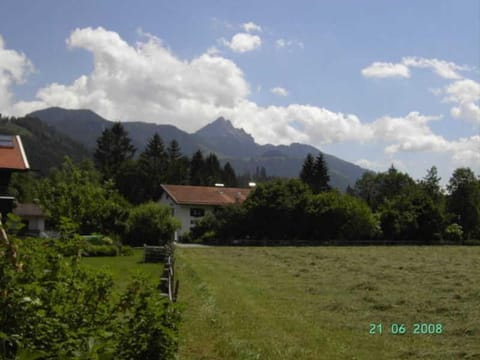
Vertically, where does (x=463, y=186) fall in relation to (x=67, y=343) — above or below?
above

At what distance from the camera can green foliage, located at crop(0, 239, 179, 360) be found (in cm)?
359

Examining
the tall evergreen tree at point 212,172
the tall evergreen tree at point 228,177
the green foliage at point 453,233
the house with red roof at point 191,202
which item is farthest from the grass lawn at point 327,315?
the tall evergreen tree at point 228,177

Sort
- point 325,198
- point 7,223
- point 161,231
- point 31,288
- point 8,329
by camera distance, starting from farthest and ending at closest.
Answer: point 325,198, point 161,231, point 7,223, point 31,288, point 8,329

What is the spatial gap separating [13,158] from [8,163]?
808 mm

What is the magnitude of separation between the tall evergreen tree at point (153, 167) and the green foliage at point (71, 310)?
269 ft

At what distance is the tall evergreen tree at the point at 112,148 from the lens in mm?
89562

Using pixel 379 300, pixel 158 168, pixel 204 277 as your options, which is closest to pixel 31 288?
pixel 379 300

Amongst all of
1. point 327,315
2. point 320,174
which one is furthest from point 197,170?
point 327,315

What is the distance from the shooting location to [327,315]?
12.1m

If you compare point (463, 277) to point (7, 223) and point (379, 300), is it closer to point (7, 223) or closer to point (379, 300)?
point (379, 300)

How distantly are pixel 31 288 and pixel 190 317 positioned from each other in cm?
795

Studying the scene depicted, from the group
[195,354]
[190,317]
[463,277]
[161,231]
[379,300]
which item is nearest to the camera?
[195,354]

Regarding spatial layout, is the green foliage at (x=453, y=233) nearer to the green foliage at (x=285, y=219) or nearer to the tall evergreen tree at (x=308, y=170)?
the green foliage at (x=285, y=219)

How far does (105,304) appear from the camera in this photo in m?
4.56
